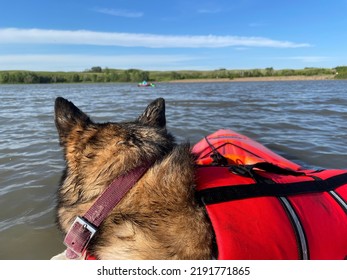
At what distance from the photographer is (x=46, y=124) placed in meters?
11.0

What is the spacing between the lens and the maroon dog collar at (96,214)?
222cm

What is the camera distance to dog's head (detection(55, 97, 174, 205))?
7.86 ft

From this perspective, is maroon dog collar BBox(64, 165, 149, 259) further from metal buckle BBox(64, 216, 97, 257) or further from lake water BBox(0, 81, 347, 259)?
lake water BBox(0, 81, 347, 259)

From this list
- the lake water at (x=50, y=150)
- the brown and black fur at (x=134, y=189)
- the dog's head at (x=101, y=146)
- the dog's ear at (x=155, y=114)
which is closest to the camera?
the brown and black fur at (x=134, y=189)

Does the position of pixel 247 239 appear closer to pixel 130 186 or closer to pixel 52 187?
pixel 130 186

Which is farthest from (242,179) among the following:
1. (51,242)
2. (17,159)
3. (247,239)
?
(17,159)

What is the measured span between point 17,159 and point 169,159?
577cm

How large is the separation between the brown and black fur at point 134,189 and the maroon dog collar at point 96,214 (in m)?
0.06

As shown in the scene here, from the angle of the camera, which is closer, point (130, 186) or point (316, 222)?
point (130, 186)

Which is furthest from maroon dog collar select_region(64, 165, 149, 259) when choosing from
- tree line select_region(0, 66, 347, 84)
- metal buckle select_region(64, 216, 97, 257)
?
tree line select_region(0, 66, 347, 84)

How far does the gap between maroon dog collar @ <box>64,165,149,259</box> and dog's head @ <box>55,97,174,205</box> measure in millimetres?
136

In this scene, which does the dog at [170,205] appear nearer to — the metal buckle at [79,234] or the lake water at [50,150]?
the metal buckle at [79,234]

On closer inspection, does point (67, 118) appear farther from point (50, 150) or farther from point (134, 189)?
point (50, 150)

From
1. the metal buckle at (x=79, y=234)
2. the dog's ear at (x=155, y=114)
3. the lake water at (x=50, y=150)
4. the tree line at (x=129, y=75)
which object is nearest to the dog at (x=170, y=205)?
the metal buckle at (x=79, y=234)
